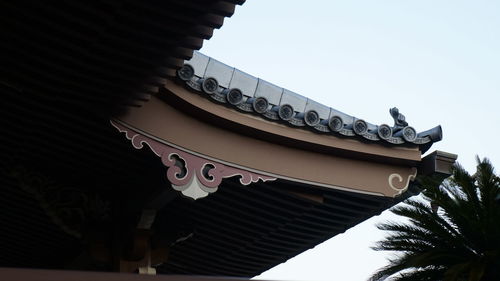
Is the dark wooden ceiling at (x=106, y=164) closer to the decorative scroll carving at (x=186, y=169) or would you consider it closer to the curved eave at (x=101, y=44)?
the curved eave at (x=101, y=44)

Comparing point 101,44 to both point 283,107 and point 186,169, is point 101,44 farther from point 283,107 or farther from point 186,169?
point 283,107

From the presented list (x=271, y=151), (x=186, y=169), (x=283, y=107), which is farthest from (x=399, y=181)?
(x=186, y=169)

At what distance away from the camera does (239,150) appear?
356 inches

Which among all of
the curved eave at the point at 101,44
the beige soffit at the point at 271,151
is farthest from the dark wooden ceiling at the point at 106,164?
the beige soffit at the point at 271,151

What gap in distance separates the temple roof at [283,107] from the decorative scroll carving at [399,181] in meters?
0.31

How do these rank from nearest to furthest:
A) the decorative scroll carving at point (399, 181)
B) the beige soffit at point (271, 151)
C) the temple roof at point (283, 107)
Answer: the beige soffit at point (271, 151), the temple roof at point (283, 107), the decorative scroll carving at point (399, 181)

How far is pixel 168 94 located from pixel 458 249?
3.45m

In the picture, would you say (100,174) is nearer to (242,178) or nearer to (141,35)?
(242,178)

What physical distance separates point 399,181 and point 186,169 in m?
2.54

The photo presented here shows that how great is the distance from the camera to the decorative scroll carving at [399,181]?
9.71 metres

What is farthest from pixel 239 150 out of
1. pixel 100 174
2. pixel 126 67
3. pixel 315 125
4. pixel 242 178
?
pixel 126 67

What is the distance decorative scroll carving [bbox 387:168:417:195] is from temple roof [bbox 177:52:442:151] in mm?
309

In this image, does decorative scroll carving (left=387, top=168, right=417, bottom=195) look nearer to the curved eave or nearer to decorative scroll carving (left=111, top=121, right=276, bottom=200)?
decorative scroll carving (left=111, top=121, right=276, bottom=200)

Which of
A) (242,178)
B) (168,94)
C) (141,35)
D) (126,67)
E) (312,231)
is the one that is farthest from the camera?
(312,231)
